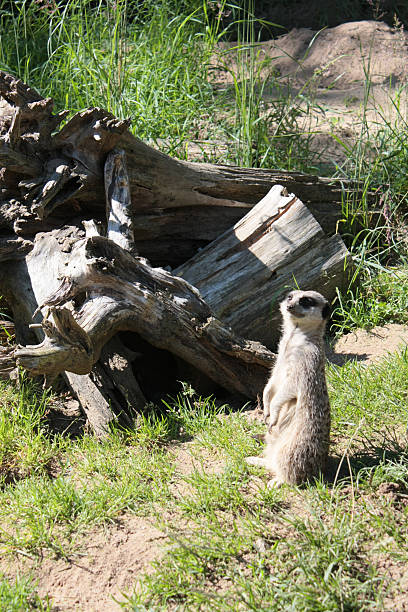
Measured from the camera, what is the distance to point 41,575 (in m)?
2.41

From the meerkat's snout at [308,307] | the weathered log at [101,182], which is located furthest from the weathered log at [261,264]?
the meerkat's snout at [308,307]

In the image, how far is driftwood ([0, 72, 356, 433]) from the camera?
121 inches

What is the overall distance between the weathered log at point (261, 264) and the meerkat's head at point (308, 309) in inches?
36.8

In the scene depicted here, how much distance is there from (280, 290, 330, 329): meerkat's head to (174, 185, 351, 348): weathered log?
933mm

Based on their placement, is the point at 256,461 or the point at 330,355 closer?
the point at 256,461

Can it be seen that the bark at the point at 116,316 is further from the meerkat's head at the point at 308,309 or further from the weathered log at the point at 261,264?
the meerkat's head at the point at 308,309

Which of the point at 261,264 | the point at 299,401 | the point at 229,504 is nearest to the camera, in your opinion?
the point at 229,504

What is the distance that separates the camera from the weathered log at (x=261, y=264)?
3918 mm

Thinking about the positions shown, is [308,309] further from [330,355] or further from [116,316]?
[330,355]

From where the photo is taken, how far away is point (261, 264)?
399 cm

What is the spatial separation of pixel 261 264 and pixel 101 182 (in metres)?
1.05

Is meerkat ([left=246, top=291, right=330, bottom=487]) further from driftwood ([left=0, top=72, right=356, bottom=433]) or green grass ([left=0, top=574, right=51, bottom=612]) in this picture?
green grass ([left=0, top=574, right=51, bottom=612])

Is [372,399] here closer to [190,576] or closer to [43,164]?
[190,576]

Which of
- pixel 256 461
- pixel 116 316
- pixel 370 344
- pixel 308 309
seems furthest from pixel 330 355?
pixel 116 316
